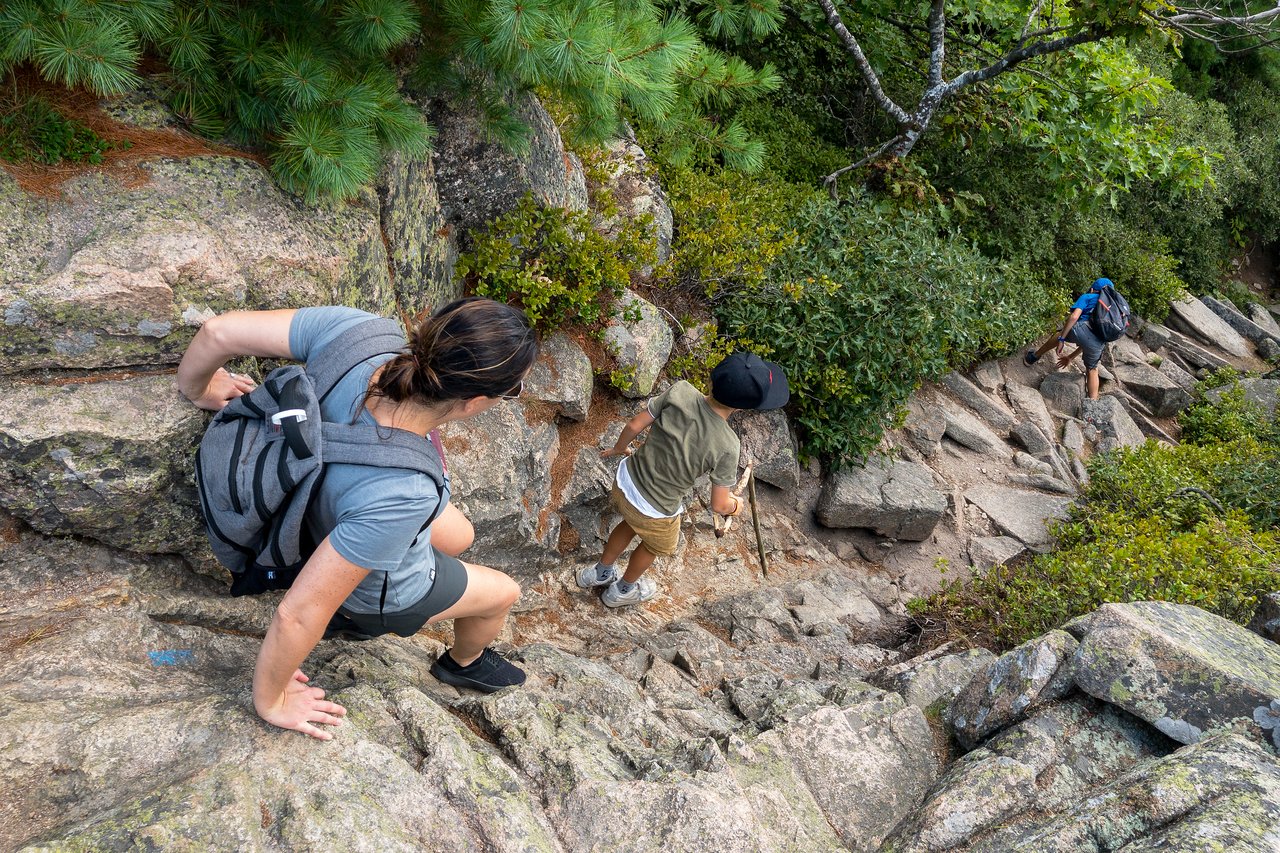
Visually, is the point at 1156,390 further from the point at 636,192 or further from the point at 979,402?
the point at 636,192

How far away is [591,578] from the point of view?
598 cm

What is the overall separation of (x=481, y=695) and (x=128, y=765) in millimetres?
1513

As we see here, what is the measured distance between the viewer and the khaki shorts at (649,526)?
17.6ft

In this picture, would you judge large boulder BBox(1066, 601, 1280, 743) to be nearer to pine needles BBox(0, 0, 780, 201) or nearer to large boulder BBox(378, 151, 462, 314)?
pine needles BBox(0, 0, 780, 201)

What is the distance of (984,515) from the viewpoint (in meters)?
8.87

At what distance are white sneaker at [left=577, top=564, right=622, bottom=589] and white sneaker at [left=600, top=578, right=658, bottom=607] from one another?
5cm

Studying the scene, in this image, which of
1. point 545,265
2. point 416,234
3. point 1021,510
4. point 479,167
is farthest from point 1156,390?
point 416,234

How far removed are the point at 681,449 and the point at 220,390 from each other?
2659 mm

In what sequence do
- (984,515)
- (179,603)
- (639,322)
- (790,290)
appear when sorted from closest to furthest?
(179,603) → (639,322) → (790,290) → (984,515)

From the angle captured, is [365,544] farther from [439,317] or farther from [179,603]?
[179,603]

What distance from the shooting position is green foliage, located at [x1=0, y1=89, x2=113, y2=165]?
3.41m

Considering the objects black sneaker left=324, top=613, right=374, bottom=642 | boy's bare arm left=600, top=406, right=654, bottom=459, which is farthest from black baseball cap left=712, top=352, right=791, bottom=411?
black sneaker left=324, top=613, right=374, bottom=642

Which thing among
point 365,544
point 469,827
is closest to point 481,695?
point 469,827

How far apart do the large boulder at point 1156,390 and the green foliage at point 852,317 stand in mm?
6411
